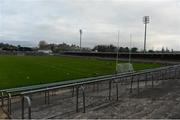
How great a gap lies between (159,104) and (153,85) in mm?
5127

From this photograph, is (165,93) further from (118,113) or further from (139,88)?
(118,113)

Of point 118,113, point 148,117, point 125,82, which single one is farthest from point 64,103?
point 125,82

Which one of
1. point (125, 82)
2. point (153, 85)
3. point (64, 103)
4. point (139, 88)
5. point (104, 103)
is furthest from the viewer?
point (125, 82)

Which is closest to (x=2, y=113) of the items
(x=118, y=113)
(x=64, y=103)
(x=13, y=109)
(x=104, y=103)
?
(x=13, y=109)

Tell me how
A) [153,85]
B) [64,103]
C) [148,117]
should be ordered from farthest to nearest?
[153,85] → [64,103] → [148,117]

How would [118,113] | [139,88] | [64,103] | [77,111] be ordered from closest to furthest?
[118,113]
[77,111]
[64,103]
[139,88]

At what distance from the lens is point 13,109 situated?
12469 millimetres

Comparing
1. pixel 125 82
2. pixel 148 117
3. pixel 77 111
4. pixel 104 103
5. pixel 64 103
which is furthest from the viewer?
pixel 125 82

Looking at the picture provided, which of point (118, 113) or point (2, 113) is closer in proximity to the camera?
point (118, 113)

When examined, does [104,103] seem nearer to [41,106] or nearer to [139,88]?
[41,106]

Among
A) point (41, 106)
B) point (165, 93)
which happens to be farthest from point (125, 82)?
point (41, 106)

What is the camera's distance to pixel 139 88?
14.7 m

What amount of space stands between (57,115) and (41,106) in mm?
2751

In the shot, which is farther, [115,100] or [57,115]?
[115,100]
